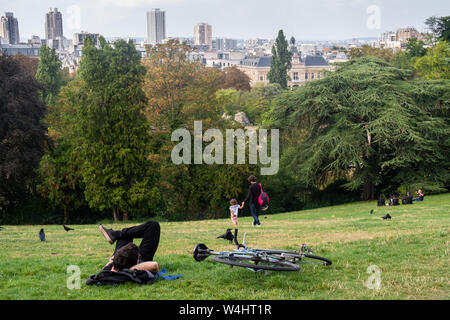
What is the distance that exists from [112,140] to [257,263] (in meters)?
29.5

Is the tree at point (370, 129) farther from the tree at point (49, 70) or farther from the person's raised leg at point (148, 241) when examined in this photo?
the tree at point (49, 70)

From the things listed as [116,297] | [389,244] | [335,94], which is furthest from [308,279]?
[335,94]

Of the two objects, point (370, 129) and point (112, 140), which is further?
point (370, 129)

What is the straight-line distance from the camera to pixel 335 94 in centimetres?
4078

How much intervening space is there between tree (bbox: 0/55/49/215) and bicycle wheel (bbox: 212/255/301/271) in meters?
23.3

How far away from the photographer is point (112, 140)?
36.8 m

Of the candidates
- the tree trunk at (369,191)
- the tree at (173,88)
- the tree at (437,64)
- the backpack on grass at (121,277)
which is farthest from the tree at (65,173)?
the tree at (437,64)

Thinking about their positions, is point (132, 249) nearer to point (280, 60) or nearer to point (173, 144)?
point (173, 144)

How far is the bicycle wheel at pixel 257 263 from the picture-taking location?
8.18 m

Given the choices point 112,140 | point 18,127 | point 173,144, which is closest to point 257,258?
point 18,127

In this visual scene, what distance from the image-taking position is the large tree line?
35.9m

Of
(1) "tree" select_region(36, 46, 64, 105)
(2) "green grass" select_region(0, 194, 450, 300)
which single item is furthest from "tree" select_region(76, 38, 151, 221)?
(1) "tree" select_region(36, 46, 64, 105)

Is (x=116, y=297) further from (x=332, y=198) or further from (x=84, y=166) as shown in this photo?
(x=332, y=198)

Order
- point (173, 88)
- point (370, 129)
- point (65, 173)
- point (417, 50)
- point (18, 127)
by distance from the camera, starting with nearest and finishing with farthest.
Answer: point (18, 127) < point (370, 129) < point (65, 173) < point (173, 88) < point (417, 50)
